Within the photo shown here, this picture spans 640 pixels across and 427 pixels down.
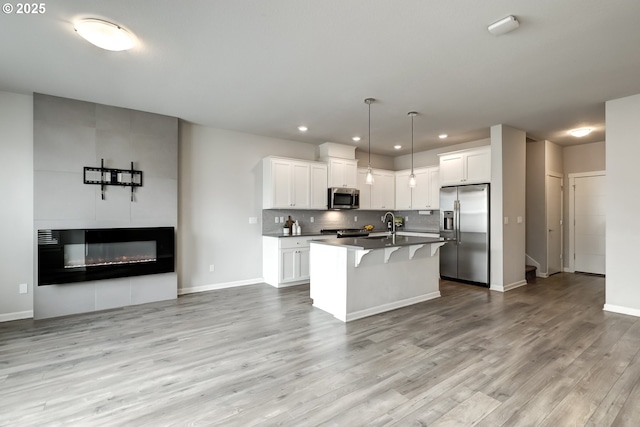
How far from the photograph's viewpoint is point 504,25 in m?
2.32

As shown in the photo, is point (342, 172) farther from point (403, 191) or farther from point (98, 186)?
point (98, 186)

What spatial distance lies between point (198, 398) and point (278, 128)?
4.18 m

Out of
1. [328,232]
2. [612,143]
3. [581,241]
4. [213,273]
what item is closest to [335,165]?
[328,232]

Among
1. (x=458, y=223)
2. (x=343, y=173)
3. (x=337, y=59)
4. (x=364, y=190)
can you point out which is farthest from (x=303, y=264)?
(x=337, y=59)

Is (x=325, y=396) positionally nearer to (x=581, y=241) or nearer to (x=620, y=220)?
(x=620, y=220)

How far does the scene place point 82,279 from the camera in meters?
3.96

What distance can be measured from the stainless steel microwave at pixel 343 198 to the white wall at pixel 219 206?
1.41m

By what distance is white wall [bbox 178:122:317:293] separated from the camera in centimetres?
500

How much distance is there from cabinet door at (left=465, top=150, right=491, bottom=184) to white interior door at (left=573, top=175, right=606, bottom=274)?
289cm

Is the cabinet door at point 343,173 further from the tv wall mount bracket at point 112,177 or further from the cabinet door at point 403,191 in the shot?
the tv wall mount bracket at point 112,177

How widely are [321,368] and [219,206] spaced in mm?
3581

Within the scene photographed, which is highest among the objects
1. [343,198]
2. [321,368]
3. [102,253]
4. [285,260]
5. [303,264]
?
[343,198]

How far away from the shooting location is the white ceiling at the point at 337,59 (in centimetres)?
222

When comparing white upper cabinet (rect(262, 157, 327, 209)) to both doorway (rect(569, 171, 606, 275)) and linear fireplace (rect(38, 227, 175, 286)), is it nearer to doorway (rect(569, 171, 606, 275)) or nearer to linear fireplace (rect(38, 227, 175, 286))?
linear fireplace (rect(38, 227, 175, 286))
